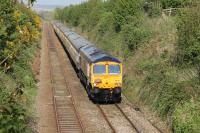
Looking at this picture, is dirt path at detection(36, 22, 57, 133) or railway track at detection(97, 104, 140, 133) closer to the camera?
railway track at detection(97, 104, 140, 133)

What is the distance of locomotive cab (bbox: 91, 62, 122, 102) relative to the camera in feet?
87.9

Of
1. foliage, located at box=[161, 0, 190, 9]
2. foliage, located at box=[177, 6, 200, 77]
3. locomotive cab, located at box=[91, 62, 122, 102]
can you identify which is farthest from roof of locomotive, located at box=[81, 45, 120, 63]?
foliage, located at box=[161, 0, 190, 9]

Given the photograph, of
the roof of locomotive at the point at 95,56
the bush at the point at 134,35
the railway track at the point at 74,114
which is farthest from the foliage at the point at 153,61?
the roof of locomotive at the point at 95,56

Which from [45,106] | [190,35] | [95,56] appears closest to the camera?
[190,35]

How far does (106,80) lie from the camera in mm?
26922

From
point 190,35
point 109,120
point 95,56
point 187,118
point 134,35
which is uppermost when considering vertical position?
point 190,35

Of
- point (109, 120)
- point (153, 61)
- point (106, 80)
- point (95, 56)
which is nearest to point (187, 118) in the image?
point (109, 120)

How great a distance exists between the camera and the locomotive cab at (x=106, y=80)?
26797 millimetres

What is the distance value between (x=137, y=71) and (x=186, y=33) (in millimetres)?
7881

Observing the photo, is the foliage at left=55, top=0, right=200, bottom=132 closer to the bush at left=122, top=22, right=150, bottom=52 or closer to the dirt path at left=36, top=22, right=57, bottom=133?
the bush at left=122, top=22, right=150, bottom=52

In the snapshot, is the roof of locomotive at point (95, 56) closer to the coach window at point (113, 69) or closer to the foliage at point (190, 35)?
the coach window at point (113, 69)

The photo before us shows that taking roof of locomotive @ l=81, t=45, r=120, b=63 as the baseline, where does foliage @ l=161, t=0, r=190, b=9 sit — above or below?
above

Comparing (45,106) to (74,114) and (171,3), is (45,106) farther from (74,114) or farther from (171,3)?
(171,3)

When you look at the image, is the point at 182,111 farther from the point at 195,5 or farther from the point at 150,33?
the point at 150,33
